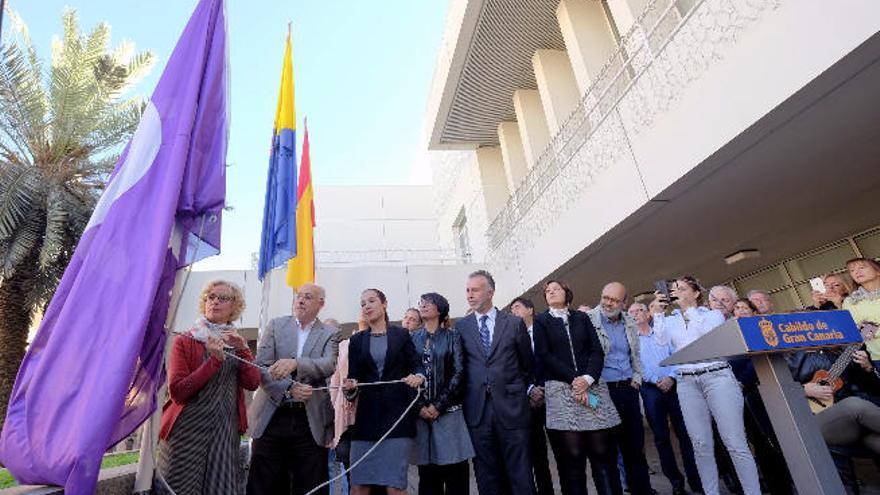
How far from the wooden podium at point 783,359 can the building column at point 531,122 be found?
856 cm

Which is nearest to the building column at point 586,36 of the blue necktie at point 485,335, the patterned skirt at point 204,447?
the blue necktie at point 485,335

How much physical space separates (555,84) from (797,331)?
8.67m

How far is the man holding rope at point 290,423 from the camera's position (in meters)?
2.67

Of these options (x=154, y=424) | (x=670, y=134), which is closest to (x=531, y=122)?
(x=670, y=134)

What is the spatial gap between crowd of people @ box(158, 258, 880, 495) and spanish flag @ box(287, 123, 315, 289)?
2.75 m

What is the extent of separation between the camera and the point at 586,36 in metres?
A: 8.23

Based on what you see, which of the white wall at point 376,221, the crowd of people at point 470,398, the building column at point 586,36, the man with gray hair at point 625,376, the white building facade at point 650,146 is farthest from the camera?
the white wall at point 376,221

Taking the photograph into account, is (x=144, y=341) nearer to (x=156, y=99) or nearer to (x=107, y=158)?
(x=156, y=99)

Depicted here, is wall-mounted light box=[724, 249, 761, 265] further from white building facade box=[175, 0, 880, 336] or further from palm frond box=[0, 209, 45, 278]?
palm frond box=[0, 209, 45, 278]

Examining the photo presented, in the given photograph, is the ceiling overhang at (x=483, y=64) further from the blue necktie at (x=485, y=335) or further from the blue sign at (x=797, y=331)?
the blue sign at (x=797, y=331)

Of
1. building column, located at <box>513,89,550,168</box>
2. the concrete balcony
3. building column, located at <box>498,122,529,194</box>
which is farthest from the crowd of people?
building column, located at <box>498,122,529,194</box>

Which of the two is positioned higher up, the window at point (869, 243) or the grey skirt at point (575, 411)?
the window at point (869, 243)

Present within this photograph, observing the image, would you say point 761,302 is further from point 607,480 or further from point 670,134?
point 607,480

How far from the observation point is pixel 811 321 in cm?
185
